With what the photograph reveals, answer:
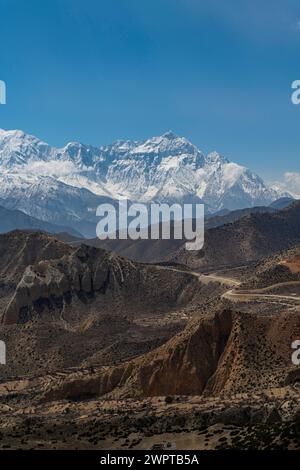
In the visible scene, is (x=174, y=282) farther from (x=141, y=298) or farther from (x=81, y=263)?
(x=81, y=263)

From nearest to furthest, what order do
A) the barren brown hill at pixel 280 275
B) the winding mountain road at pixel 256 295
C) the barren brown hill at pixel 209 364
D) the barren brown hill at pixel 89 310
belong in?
the barren brown hill at pixel 209 364 → the barren brown hill at pixel 89 310 → the winding mountain road at pixel 256 295 → the barren brown hill at pixel 280 275

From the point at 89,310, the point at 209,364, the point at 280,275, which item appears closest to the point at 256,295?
the point at 280,275

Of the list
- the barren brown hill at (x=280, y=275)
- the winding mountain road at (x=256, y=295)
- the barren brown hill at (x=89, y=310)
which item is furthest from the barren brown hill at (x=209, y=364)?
the barren brown hill at (x=280, y=275)

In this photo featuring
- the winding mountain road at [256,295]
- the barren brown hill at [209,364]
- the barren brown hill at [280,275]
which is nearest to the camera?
the barren brown hill at [209,364]

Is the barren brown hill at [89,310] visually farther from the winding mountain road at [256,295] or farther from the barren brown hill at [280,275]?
the barren brown hill at [280,275]

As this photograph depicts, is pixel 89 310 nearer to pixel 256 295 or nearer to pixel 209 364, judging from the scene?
pixel 256 295

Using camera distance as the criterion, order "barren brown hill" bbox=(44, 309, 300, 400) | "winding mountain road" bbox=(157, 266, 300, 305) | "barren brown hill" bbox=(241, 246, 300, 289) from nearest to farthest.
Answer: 1. "barren brown hill" bbox=(44, 309, 300, 400)
2. "winding mountain road" bbox=(157, 266, 300, 305)
3. "barren brown hill" bbox=(241, 246, 300, 289)

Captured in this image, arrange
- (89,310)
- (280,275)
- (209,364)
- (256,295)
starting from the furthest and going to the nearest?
(89,310) < (280,275) < (256,295) < (209,364)

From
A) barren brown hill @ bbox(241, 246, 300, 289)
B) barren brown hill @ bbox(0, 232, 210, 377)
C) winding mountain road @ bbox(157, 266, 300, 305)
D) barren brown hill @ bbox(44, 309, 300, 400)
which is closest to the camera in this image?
barren brown hill @ bbox(44, 309, 300, 400)

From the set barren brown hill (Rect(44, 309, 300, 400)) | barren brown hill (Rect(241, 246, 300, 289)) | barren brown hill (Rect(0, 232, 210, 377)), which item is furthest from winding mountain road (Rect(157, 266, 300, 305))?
barren brown hill (Rect(44, 309, 300, 400))

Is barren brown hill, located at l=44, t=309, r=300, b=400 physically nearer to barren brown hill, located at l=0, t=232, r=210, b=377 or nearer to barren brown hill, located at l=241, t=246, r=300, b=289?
barren brown hill, located at l=0, t=232, r=210, b=377
